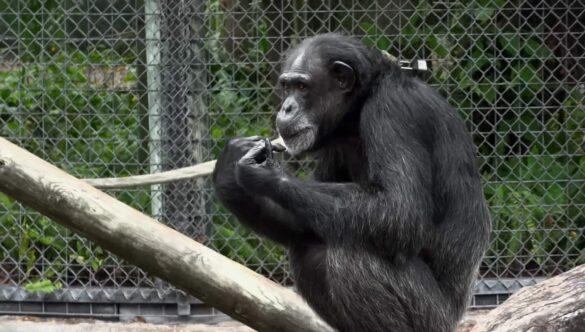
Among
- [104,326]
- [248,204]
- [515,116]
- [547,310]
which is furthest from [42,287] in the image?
[547,310]

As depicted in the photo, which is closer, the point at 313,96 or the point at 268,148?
the point at 268,148

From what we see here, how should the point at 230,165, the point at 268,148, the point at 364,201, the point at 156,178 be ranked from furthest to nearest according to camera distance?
the point at 156,178 → the point at 230,165 → the point at 268,148 → the point at 364,201

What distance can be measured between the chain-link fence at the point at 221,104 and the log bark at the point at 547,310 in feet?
8.21

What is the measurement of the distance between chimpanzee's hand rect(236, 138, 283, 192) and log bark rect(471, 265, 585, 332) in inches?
51.7

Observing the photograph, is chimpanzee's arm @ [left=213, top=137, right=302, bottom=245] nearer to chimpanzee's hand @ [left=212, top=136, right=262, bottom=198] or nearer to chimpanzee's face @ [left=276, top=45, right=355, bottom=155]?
chimpanzee's hand @ [left=212, top=136, right=262, bottom=198]

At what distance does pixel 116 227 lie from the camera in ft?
14.8

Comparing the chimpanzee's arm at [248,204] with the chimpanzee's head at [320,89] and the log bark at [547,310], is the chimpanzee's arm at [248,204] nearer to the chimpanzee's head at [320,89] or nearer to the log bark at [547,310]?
the chimpanzee's head at [320,89]

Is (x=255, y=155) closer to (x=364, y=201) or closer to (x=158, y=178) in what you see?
(x=364, y=201)

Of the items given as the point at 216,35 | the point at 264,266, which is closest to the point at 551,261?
the point at 264,266

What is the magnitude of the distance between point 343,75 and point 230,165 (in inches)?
29.1

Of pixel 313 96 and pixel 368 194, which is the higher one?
pixel 313 96

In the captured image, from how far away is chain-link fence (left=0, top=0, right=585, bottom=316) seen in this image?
304 inches

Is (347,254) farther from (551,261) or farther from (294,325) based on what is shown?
(551,261)

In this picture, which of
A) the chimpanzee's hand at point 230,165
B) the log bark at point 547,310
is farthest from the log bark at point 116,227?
the log bark at point 547,310
